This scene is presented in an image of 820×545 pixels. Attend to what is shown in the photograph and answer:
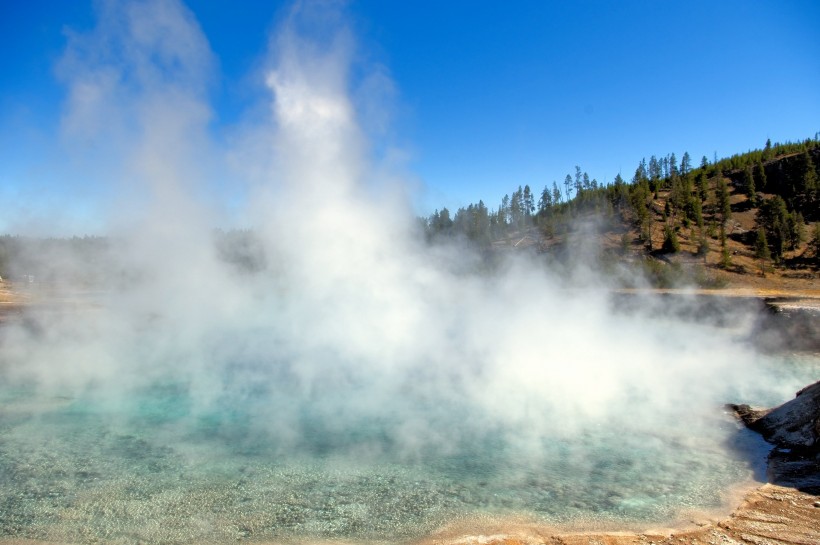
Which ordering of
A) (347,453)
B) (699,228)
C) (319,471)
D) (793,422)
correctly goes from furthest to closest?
1. (699,228)
2. (793,422)
3. (347,453)
4. (319,471)

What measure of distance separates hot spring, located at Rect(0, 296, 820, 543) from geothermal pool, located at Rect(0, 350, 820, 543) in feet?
0.09

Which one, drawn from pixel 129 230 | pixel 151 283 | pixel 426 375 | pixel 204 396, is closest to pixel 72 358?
pixel 151 283

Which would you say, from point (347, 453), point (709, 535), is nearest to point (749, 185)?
point (709, 535)

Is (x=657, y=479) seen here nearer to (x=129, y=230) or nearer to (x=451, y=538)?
(x=451, y=538)

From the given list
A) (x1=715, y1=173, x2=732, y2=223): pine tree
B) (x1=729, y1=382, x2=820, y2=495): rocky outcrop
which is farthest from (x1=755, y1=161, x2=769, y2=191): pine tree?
(x1=729, y1=382, x2=820, y2=495): rocky outcrop

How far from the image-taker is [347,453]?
6.84m

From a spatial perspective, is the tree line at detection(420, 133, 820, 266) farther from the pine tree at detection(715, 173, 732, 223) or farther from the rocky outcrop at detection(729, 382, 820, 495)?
the rocky outcrop at detection(729, 382, 820, 495)

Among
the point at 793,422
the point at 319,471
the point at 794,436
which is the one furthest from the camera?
the point at 793,422

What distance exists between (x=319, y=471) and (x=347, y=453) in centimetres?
66

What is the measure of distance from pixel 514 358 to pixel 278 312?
8392 mm

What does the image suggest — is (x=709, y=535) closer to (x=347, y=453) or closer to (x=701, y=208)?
(x=347, y=453)

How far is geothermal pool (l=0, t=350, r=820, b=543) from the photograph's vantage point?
5120 mm

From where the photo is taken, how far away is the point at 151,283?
1347cm

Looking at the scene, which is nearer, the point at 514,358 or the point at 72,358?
the point at 514,358
